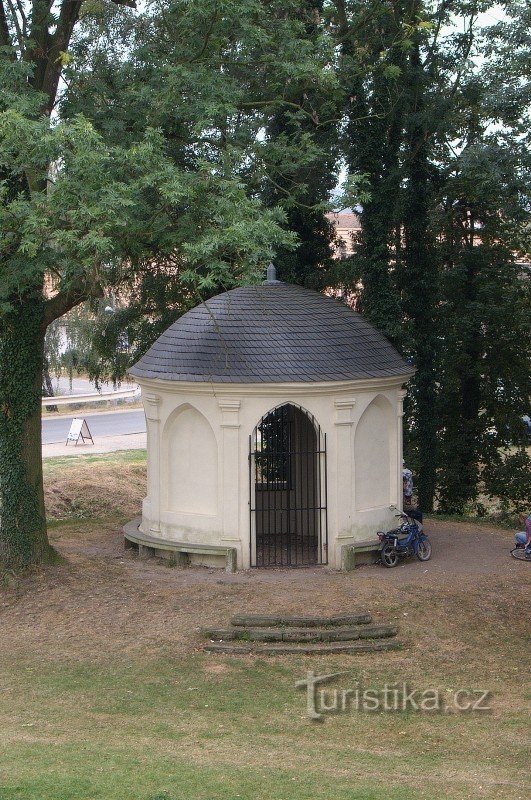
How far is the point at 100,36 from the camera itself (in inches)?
777

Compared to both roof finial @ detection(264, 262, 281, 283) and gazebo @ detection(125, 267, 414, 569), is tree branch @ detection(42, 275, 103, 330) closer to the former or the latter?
gazebo @ detection(125, 267, 414, 569)

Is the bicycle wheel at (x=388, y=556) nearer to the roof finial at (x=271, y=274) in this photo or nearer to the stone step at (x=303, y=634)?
the stone step at (x=303, y=634)

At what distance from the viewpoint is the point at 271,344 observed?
17.8 metres

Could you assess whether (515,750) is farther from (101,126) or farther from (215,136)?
(215,136)

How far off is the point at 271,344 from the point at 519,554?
568cm

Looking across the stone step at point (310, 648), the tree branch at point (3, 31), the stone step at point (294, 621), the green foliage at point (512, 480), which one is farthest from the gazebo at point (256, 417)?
the green foliage at point (512, 480)

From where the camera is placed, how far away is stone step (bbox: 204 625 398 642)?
1416 cm

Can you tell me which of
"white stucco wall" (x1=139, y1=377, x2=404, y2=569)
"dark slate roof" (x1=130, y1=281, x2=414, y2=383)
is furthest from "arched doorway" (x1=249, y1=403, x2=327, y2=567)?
"dark slate roof" (x1=130, y1=281, x2=414, y2=383)

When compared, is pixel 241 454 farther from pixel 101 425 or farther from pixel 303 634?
pixel 101 425

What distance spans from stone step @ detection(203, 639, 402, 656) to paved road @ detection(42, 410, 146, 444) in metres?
22.4

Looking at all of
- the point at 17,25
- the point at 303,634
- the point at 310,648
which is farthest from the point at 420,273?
the point at 310,648

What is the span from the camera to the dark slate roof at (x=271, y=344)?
17.4m

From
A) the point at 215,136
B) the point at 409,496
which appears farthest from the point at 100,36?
the point at 409,496

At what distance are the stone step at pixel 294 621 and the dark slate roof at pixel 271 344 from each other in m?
4.13
